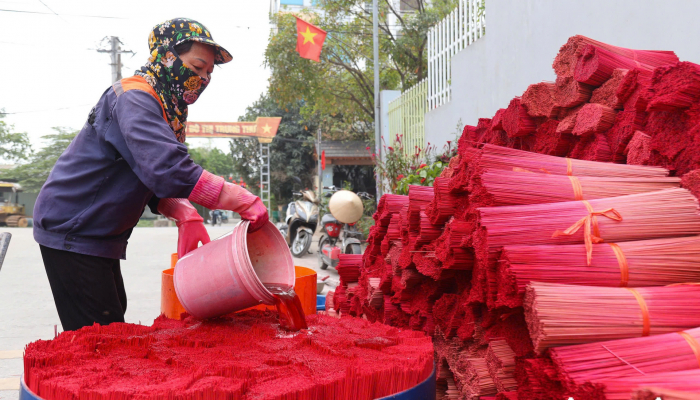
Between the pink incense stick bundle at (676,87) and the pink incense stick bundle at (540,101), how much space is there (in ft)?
1.98

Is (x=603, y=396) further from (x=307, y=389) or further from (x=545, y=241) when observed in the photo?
(x=307, y=389)

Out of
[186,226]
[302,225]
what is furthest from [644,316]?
[302,225]

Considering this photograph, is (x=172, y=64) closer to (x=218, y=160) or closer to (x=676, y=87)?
(x=676, y=87)

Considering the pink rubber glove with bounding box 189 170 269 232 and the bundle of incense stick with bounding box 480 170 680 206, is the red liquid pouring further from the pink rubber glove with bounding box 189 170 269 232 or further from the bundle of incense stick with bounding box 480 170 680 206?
the bundle of incense stick with bounding box 480 170 680 206

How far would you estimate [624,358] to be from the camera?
132 centimetres

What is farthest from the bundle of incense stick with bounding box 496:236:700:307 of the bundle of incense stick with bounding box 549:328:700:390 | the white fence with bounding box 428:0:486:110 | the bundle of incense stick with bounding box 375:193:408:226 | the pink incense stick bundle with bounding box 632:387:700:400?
the white fence with bounding box 428:0:486:110

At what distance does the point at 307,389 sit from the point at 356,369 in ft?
0.57

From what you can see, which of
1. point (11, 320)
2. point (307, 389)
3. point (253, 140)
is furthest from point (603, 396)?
point (253, 140)

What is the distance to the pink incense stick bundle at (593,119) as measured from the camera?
222 cm

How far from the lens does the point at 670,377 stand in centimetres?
117

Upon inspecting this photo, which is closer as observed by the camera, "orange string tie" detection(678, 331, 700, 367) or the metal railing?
"orange string tie" detection(678, 331, 700, 367)

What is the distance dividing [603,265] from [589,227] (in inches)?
4.6

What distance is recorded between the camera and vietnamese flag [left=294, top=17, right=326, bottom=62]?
11719mm

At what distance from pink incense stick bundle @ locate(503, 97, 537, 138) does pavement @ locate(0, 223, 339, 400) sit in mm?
2146
